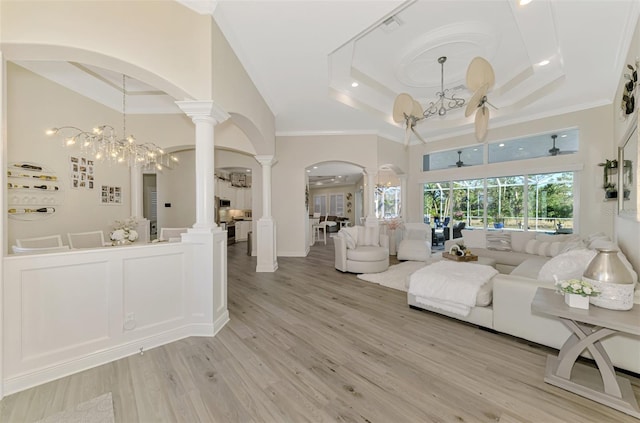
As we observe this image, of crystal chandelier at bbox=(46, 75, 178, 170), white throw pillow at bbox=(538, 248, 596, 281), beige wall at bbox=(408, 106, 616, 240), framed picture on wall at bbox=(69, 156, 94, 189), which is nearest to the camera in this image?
white throw pillow at bbox=(538, 248, 596, 281)

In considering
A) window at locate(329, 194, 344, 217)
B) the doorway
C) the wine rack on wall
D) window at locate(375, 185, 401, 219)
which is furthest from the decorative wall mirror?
window at locate(329, 194, 344, 217)

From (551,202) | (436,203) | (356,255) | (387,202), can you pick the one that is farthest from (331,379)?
(387,202)

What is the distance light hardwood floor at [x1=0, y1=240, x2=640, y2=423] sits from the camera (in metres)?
1.56

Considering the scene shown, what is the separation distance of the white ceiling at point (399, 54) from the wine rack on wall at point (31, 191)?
145 centimetres

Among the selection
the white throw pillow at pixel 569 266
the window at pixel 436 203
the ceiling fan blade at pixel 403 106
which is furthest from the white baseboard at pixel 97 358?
the window at pixel 436 203

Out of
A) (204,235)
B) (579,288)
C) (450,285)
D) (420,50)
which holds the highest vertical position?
(420,50)

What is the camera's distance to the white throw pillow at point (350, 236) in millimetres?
5035

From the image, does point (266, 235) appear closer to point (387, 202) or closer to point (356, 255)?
point (356, 255)

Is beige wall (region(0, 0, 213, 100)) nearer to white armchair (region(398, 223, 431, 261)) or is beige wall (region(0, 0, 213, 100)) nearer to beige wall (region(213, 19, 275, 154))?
beige wall (region(213, 19, 275, 154))

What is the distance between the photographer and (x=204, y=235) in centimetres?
257

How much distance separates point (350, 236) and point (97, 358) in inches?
160

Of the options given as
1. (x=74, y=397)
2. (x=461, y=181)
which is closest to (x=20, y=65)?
(x=74, y=397)

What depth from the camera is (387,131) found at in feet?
20.6

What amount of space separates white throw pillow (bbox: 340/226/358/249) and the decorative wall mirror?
3690 millimetres
